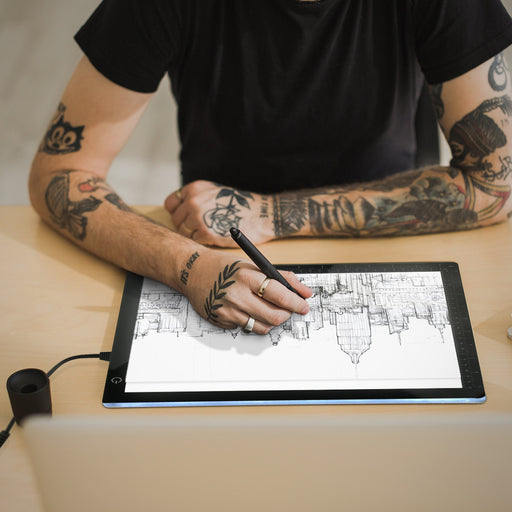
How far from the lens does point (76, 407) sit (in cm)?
88

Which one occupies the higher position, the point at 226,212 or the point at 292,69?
the point at 292,69

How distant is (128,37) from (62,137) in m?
0.26

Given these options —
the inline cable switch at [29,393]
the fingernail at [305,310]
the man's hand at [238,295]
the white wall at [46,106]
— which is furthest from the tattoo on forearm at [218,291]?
the white wall at [46,106]

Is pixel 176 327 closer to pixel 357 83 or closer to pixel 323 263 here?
pixel 323 263

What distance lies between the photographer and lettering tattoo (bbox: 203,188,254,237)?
46.3 inches

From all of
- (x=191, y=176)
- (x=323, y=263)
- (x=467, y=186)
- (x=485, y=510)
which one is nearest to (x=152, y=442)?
(x=485, y=510)

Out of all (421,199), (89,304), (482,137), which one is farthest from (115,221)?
(482,137)

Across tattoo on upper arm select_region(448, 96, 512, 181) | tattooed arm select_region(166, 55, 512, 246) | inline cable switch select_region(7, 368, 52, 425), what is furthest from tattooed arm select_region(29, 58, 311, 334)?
tattoo on upper arm select_region(448, 96, 512, 181)

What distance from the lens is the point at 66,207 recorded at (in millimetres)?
1202

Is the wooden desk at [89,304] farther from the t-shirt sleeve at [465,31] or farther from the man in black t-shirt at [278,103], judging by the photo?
the t-shirt sleeve at [465,31]

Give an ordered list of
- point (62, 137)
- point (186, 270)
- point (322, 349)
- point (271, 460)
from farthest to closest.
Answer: point (62, 137) < point (186, 270) < point (322, 349) < point (271, 460)

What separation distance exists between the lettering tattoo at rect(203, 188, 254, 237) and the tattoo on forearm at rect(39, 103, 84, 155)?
0.33 metres

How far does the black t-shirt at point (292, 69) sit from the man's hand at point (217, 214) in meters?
0.23

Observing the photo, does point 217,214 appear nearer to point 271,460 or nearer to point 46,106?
point 271,460
